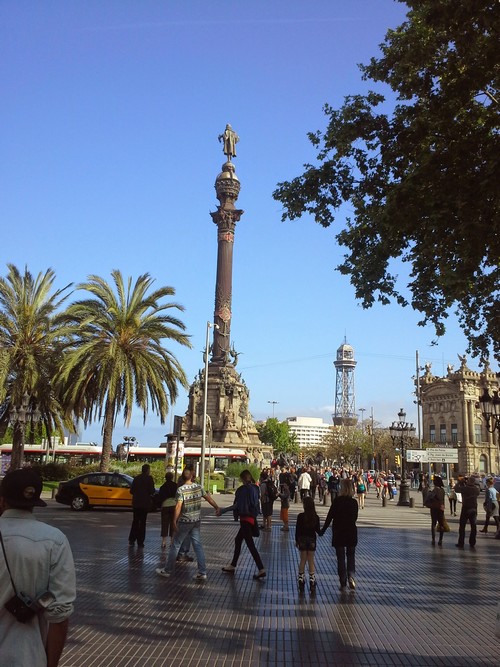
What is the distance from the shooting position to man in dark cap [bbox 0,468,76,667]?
262 centimetres

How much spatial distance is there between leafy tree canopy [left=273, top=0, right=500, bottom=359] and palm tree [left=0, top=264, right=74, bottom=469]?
663 inches

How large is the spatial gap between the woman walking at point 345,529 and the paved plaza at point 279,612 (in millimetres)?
285

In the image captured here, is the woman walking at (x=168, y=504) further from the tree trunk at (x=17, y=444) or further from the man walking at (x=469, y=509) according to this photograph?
the tree trunk at (x=17, y=444)

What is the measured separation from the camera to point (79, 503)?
822 inches

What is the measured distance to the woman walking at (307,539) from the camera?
28.3ft

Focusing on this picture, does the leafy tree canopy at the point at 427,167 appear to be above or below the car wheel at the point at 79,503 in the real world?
above

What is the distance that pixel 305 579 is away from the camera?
923 cm

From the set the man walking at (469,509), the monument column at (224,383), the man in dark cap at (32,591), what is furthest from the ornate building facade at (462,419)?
the man in dark cap at (32,591)

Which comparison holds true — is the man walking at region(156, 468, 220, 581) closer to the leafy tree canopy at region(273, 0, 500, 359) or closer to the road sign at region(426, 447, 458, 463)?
the leafy tree canopy at region(273, 0, 500, 359)

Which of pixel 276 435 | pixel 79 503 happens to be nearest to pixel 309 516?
pixel 79 503

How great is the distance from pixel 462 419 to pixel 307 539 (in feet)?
259

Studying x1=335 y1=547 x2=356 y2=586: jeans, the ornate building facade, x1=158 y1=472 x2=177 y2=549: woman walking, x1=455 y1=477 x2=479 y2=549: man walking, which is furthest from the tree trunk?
the ornate building facade

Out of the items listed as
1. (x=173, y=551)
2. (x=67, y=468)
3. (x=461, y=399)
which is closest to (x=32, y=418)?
(x=67, y=468)

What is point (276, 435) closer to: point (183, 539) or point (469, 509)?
point (469, 509)
